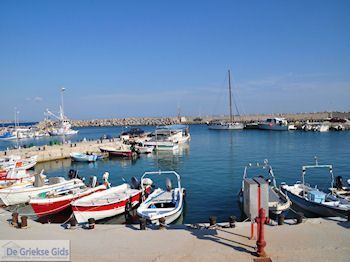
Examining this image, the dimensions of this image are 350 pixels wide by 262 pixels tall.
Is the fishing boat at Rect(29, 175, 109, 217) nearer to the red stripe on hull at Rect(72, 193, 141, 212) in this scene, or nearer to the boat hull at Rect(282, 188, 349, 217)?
the red stripe on hull at Rect(72, 193, 141, 212)

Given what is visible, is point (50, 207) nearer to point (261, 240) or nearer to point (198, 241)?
point (198, 241)

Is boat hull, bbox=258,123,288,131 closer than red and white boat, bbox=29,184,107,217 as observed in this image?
No

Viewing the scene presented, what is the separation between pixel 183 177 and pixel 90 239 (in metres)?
19.4

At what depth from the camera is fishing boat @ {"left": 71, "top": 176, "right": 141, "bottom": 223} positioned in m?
15.6

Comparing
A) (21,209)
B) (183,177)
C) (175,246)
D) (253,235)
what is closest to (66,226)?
(175,246)

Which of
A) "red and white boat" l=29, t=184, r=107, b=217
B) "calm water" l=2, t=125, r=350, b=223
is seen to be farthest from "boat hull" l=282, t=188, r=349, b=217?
"red and white boat" l=29, t=184, r=107, b=217

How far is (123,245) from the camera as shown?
9633 mm

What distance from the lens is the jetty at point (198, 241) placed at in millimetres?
8719

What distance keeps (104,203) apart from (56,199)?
307 cm

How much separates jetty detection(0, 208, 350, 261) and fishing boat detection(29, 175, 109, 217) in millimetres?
5031

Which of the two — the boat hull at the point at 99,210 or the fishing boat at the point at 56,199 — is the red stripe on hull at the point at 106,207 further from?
the fishing boat at the point at 56,199

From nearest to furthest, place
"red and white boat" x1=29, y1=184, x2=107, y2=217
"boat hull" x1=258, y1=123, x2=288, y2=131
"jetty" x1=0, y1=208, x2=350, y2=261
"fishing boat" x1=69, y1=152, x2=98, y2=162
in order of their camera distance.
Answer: "jetty" x1=0, y1=208, x2=350, y2=261 < "red and white boat" x1=29, y1=184, x2=107, y2=217 < "fishing boat" x1=69, y1=152, x2=98, y2=162 < "boat hull" x1=258, y1=123, x2=288, y2=131

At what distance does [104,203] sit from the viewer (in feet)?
53.4

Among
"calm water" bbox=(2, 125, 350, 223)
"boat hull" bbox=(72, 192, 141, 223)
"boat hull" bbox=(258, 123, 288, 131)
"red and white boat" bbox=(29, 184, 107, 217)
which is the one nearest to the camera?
"boat hull" bbox=(72, 192, 141, 223)
